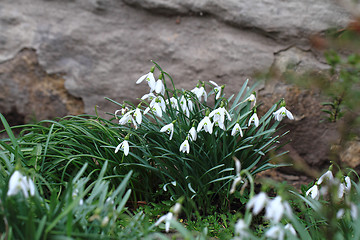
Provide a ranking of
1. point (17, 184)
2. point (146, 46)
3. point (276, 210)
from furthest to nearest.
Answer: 1. point (146, 46)
2. point (17, 184)
3. point (276, 210)

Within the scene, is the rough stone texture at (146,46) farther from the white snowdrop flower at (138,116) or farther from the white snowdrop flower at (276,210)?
the white snowdrop flower at (276,210)

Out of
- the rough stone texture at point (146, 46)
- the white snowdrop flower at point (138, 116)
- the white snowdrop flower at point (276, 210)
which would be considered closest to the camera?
the white snowdrop flower at point (276, 210)

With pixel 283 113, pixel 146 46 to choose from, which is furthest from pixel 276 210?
pixel 146 46

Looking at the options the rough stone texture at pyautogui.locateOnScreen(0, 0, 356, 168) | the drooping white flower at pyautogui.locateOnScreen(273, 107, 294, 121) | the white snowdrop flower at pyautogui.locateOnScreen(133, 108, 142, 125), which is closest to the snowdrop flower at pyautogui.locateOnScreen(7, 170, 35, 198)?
the white snowdrop flower at pyautogui.locateOnScreen(133, 108, 142, 125)

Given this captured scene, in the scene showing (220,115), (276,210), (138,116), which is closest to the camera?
(276,210)

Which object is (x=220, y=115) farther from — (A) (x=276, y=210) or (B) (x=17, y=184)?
(B) (x=17, y=184)

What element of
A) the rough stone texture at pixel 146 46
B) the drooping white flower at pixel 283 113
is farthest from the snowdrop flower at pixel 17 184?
the rough stone texture at pixel 146 46

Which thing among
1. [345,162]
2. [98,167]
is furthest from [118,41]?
[345,162]

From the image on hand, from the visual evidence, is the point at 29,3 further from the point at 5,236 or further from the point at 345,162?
the point at 345,162

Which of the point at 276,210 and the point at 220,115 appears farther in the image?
the point at 220,115
